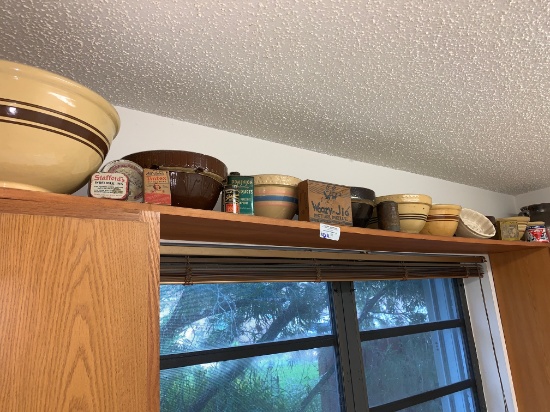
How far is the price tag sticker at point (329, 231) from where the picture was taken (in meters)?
1.23

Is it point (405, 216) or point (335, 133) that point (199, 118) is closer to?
point (335, 133)

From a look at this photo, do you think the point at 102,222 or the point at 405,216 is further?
the point at 405,216

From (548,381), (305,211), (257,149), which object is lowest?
(548,381)

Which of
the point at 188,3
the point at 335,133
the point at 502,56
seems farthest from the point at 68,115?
the point at 502,56

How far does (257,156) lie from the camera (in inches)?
61.7

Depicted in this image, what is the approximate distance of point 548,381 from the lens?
2.14m

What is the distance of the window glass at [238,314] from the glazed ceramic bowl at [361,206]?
1.57 feet

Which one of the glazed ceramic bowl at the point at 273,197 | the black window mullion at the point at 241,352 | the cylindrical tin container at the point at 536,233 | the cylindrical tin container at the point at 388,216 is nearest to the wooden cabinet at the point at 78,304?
the glazed ceramic bowl at the point at 273,197

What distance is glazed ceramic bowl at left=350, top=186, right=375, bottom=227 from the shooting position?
4.71 feet

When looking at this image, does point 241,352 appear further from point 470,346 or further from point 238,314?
point 470,346

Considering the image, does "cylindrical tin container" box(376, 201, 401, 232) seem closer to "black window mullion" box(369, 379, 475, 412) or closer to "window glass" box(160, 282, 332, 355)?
"window glass" box(160, 282, 332, 355)

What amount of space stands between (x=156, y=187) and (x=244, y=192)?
274 millimetres

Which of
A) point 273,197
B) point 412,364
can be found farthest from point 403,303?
point 273,197

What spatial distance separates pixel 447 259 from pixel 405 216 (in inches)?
34.0
